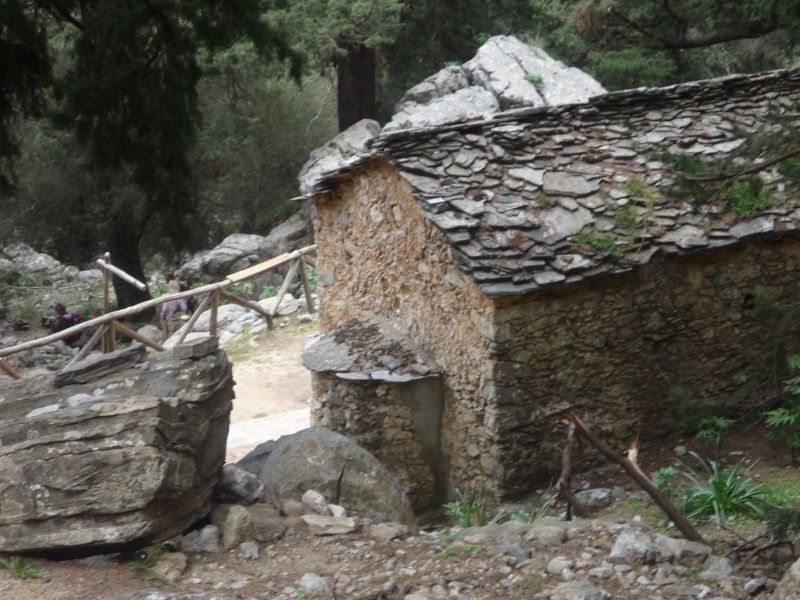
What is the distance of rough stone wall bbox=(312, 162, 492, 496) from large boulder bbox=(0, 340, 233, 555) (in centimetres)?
297

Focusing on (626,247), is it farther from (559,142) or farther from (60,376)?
(60,376)

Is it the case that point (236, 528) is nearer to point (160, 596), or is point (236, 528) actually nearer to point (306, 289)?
point (160, 596)

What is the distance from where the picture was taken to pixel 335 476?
19.4 ft

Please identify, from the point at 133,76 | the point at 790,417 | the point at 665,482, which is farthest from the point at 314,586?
the point at 790,417

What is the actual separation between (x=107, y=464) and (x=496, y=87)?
14.1 metres

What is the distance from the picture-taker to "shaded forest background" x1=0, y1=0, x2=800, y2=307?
6.73 meters

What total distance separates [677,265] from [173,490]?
525cm

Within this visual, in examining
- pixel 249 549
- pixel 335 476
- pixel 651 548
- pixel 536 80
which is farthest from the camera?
pixel 536 80

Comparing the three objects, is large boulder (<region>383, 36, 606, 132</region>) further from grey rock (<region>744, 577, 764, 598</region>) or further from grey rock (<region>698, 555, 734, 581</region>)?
grey rock (<region>744, 577, 764, 598</region>)

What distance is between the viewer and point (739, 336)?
879 cm

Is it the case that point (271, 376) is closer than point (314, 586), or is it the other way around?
point (314, 586)

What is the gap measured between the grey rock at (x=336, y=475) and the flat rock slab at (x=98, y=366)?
1.11 metres

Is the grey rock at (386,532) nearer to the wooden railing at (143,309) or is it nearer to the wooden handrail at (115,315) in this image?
the wooden railing at (143,309)

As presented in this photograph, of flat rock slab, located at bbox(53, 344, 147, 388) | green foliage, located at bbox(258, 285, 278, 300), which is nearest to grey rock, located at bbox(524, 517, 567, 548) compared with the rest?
flat rock slab, located at bbox(53, 344, 147, 388)
